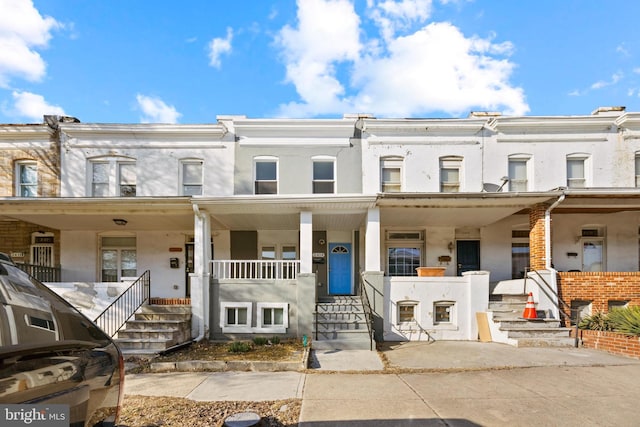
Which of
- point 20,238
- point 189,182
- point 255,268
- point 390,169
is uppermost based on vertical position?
point 390,169

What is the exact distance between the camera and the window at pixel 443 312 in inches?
385

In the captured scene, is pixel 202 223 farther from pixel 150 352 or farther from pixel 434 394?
pixel 434 394

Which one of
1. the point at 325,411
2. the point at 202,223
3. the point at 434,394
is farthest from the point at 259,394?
the point at 202,223

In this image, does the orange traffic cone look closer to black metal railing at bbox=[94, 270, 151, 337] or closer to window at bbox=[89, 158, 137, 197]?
black metal railing at bbox=[94, 270, 151, 337]

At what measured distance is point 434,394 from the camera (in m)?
5.33

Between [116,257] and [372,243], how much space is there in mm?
9088

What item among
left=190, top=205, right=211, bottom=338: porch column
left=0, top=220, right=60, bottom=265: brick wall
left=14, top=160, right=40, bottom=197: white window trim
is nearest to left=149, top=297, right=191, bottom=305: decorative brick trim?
left=190, top=205, right=211, bottom=338: porch column

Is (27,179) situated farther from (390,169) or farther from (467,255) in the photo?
(467,255)

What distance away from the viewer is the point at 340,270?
12602 millimetres

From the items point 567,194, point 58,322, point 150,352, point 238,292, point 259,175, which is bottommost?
point 150,352

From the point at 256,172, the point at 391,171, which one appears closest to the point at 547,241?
the point at 391,171

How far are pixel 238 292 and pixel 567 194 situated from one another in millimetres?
9273

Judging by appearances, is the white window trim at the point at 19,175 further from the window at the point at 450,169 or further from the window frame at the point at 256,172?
the window at the point at 450,169

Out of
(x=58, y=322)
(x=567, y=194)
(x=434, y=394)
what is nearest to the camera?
(x=58, y=322)
